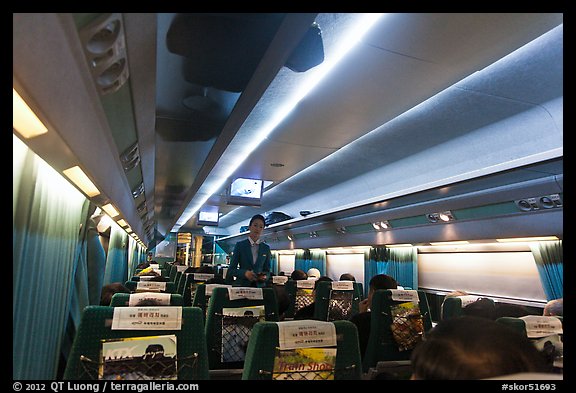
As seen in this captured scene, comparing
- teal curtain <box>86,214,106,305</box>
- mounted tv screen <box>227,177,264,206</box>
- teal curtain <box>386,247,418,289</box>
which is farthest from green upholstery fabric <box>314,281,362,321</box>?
teal curtain <box>386,247,418,289</box>

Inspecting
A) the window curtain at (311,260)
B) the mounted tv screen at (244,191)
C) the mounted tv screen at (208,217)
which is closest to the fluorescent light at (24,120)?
the mounted tv screen at (244,191)

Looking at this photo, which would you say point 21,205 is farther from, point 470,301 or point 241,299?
Answer: point 470,301

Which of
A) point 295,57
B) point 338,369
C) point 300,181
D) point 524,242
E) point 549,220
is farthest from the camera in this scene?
point 300,181

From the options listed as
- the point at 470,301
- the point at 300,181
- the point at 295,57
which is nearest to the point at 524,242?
the point at 470,301

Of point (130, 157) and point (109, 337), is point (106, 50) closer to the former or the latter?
point (109, 337)

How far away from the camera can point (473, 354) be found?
1050mm

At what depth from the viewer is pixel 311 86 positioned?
3.17m

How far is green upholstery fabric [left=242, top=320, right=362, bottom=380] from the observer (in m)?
1.82

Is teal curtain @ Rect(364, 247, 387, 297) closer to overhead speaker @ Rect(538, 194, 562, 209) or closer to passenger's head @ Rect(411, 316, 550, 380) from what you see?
overhead speaker @ Rect(538, 194, 562, 209)

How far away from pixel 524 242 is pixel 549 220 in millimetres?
1210

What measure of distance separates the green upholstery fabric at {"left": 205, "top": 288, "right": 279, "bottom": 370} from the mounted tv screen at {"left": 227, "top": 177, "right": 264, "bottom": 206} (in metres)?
4.30

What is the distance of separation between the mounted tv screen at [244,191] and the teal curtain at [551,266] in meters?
4.82

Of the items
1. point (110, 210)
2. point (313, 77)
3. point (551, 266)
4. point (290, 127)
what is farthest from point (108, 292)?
point (551, 266)

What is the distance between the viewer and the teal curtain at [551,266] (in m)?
5.70
